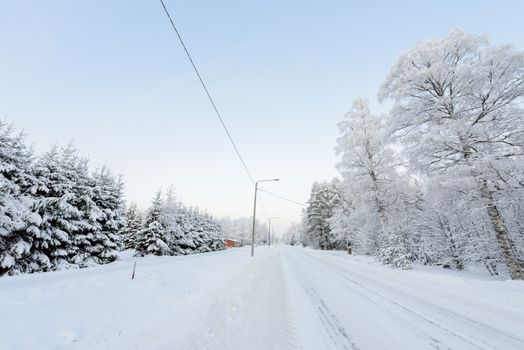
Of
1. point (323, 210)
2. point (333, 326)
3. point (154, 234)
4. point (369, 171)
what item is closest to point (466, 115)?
point (369, 171)

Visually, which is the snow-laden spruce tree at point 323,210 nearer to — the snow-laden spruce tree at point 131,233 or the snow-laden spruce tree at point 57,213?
the snow-laden spruce tree at point 131,233

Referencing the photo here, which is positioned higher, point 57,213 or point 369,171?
point 369,171

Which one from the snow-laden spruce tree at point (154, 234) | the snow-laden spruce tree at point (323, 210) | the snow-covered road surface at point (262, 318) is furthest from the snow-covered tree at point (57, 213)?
the snow-laden spruce tree at point (323, 210)

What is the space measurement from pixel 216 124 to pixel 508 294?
11.8 m

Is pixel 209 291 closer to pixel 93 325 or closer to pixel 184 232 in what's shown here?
pixel 93 325

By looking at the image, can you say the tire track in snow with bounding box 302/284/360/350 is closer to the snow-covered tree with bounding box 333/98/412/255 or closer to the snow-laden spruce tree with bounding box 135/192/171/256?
the snow-covered tree with bounding box 333/98/412/255

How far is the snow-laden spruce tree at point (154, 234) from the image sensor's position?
80.7ft

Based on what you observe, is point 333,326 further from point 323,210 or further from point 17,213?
point 323,210

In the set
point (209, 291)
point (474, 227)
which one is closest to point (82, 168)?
point (209, 291)

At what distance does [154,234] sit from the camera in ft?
81.3

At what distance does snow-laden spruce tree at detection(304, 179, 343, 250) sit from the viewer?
42.8 metres

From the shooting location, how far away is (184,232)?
3266cm

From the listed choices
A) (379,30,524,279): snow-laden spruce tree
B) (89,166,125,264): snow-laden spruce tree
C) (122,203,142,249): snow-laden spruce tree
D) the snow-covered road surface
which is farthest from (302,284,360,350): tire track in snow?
(122,203,142,249): snow-laden spruce tree

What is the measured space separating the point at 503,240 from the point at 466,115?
16.7ft
